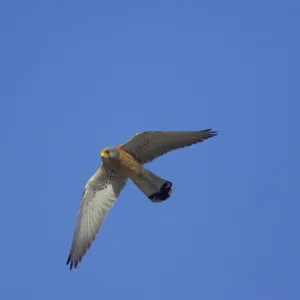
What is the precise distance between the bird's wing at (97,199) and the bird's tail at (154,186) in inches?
17.8

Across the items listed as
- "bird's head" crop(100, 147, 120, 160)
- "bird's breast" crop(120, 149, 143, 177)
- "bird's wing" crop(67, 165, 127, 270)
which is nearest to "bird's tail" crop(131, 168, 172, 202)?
"bird's breast" crop(120, 149, 143, 177)

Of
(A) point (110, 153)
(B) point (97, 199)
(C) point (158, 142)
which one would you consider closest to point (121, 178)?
(B) point (97, 199)

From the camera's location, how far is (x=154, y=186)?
1087 centimetres

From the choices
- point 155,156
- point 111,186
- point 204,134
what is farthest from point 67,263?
point 204,134

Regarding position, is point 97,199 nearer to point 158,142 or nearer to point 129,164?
point 129,164

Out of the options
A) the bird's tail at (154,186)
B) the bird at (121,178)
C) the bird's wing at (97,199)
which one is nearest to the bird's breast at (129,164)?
the bird at (121,178)

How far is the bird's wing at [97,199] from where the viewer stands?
36.1ft

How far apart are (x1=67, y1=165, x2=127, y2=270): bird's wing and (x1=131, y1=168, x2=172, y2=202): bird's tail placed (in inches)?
17.8

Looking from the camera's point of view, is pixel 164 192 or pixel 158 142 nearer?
pixel 158 142

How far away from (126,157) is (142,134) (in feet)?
2.05

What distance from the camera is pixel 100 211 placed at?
437 inches

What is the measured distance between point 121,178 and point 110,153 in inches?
30.8

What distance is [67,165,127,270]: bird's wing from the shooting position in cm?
1099

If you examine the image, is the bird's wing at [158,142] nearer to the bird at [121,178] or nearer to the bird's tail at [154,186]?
the bird at [121,178]
